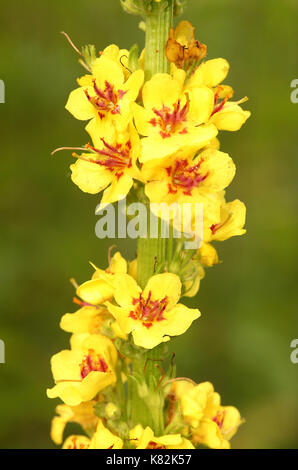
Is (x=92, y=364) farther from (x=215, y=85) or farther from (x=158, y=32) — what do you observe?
(x=158, y=32)

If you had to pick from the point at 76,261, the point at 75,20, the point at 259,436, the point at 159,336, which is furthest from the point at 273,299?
the point at 159,336

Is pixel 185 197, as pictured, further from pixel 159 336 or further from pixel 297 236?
pixel 297 236

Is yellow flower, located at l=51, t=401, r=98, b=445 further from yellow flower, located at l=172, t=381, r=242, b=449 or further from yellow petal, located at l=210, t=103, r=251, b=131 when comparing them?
yellow petal, located at l=210, t=103, r=251, b=131

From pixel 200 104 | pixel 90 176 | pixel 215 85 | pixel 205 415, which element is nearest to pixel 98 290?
pixel 90 176

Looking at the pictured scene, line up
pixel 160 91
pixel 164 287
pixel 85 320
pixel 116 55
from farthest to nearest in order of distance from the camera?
1. pixel 85 320
2. pixel 116 55
3. pixel 164 287
4. pixel 160 91

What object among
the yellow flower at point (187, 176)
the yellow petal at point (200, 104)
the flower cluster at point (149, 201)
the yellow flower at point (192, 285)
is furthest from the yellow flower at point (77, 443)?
the yellow petal at point (200, 104)

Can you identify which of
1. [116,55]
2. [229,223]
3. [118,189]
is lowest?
[229,223]

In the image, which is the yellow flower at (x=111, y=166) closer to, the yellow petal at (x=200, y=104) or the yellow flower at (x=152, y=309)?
the yellow petal at (x=200, y=104)
